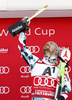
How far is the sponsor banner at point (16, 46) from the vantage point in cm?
412

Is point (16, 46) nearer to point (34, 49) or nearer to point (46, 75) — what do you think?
point (34, 49)

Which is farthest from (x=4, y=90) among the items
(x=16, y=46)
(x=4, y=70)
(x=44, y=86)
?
(x=44, y=86)

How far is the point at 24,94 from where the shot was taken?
4172 millimetres

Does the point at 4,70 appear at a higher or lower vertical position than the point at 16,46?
lower

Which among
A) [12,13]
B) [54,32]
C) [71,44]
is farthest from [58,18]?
[12,13]

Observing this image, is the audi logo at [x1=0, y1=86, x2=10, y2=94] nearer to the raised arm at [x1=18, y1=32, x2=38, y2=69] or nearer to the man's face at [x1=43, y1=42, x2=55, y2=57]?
the raised arm at [x1=18, y1=32, x2=38, y2=69]

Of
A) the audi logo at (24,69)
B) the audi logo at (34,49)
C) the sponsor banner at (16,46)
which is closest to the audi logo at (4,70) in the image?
the sponsor banner at (16,46)

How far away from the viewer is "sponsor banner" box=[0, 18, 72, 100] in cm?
412

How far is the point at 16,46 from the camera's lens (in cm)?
414

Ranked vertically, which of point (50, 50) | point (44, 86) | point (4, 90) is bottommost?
point (4, 90)

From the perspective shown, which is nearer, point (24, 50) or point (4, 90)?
point (24, 50)

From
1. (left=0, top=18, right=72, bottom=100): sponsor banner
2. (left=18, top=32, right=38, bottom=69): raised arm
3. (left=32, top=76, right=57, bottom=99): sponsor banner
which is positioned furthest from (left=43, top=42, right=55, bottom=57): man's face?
(left=0, top=18, right=72, bottom=100): sponsor banner

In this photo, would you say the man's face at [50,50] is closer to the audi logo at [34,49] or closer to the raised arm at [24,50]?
the raised arm at [24,50]
